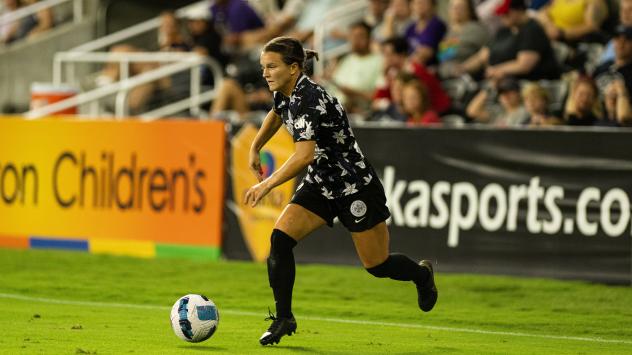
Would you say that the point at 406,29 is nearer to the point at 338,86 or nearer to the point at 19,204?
the point at 338,86

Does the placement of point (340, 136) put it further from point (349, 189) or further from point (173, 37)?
point (173, 37)

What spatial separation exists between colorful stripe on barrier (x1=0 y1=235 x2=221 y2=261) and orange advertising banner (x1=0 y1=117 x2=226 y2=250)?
0.16 ft

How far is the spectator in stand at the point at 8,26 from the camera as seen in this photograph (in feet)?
81.3

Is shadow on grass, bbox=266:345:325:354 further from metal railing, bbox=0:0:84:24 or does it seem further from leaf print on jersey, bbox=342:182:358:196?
metal railing, bbox=0:0:84:24

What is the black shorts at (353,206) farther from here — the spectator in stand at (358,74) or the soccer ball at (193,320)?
the spectator in stand at (358,74)

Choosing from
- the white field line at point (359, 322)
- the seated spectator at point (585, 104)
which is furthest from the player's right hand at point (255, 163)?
the seated spectator at point (585, 104)

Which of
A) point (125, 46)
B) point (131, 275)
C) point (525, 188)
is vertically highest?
point (125, 46)

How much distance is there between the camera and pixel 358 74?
61.0ft

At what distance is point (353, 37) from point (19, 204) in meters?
4.87

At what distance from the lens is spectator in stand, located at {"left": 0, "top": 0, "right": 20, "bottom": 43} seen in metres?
24.8

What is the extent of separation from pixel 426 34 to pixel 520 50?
6.05 ft

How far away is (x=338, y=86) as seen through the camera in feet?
59.8

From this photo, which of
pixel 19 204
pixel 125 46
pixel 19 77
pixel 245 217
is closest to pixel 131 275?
pixel 245 217

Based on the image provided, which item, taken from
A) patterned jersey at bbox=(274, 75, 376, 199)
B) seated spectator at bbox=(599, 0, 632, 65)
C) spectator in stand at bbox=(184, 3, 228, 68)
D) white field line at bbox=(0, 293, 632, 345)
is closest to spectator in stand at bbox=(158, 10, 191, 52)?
spectator in stand at bbox=(184, 3, 228, 68)
